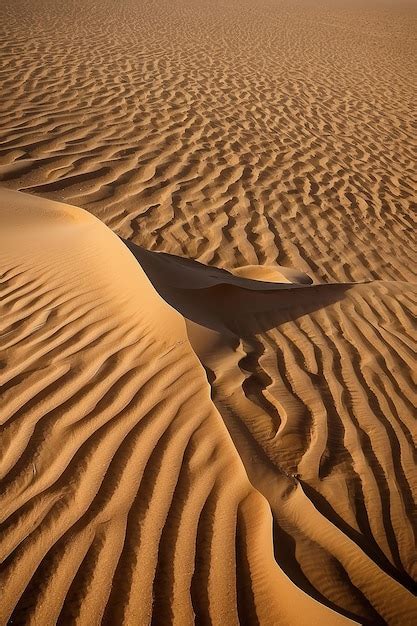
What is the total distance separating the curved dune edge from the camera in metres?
1.79

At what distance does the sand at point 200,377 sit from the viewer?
1.84m

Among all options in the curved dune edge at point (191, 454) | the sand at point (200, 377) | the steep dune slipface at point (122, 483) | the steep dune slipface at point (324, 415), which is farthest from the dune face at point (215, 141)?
the steep dune slipface at point (122, 483)

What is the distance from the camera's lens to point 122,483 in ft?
6.97

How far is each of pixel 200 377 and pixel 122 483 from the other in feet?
2.50

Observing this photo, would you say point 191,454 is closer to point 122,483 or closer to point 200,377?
point 122,483

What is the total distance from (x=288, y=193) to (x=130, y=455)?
5137mm

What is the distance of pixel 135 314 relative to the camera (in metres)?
3.14

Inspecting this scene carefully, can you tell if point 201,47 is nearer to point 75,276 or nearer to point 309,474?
point 75,276

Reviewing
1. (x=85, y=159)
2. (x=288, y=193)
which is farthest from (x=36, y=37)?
(x=288, y=193)

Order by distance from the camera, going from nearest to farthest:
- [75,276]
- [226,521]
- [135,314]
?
1. [226,521]
2. [135,314]
3. [75,276]

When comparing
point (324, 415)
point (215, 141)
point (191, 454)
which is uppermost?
point (215, 141)

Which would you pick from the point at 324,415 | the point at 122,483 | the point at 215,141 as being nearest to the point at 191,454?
the point at 122,483

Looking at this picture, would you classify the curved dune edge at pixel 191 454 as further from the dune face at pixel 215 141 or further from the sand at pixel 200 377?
the dune face at pixel 215 141

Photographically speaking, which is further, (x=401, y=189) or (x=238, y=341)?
(x=401, y=189)
